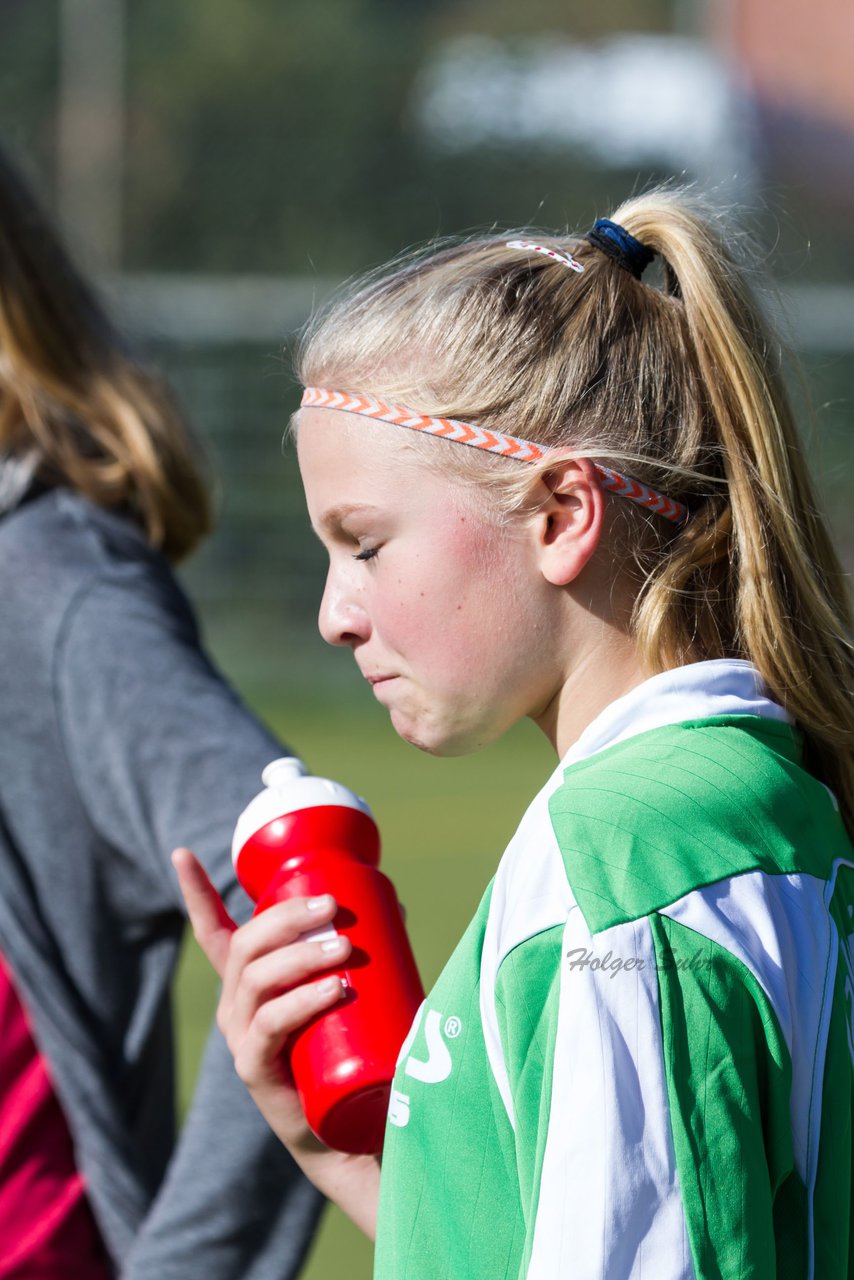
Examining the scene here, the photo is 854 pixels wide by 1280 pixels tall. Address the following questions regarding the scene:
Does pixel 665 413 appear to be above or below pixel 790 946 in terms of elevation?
above

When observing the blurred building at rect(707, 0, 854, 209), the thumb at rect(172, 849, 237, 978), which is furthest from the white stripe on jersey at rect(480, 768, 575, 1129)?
the blurred building at rect(707, 0, 854, 209)

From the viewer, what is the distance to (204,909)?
1648mm

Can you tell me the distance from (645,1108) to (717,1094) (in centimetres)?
5

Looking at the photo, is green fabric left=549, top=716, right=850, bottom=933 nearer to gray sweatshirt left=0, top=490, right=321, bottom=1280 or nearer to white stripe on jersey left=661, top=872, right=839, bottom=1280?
white stripe on jersey left=661, top=872, right=839, bottom=1280

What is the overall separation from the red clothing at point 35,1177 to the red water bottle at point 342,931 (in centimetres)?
49

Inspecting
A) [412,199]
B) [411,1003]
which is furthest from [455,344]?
[412,199]

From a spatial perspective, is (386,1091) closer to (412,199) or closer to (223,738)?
(223,738)

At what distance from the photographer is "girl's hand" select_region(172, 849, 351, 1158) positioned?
1.46m

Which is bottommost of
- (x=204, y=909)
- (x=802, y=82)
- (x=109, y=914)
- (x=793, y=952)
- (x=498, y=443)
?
(x=802, y=82)

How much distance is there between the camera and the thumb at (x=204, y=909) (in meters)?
1.63

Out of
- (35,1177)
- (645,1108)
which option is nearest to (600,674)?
(645,1108)

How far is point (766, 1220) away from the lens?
1.16 meters

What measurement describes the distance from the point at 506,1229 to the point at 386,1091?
196mm

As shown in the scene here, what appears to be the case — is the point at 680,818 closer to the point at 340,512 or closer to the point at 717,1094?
the point at 717,1094
